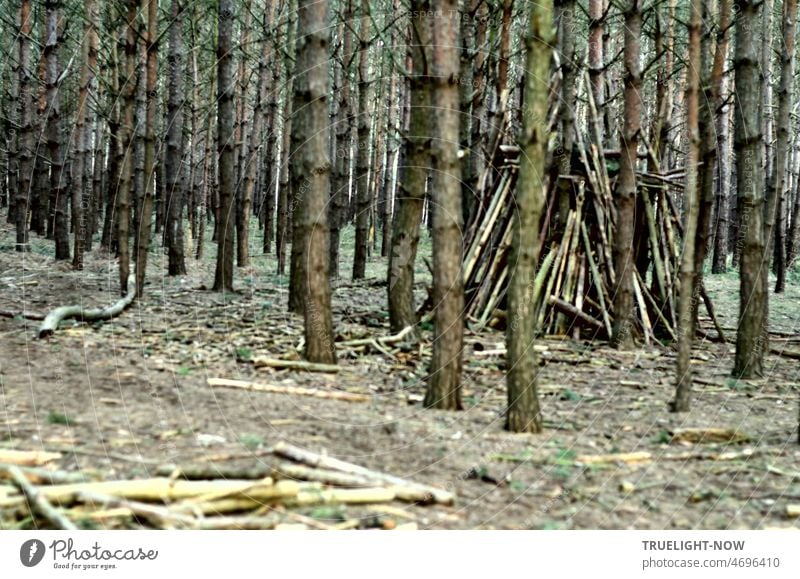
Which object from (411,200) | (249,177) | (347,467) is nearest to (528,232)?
(347,467)

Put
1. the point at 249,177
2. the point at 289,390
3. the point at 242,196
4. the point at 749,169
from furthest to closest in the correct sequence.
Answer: the point at 242,196
the point at 249,177
the point at 749,169
the point at 289,390

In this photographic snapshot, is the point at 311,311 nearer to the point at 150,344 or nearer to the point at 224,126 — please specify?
the point at 150,344


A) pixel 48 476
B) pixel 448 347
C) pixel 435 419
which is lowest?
pixel 435 419

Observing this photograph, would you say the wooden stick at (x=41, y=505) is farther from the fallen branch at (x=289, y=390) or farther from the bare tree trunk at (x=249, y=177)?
the bare tree trunk at (x=249, y=177)

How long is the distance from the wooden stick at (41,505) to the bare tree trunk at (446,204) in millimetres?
3148

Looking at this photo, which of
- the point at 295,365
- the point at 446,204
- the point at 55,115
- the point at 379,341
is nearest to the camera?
the point at 446,204

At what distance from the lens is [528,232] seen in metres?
5.43

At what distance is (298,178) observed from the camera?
9516 mm

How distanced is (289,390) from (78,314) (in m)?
4.27

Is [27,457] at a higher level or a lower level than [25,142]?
lower

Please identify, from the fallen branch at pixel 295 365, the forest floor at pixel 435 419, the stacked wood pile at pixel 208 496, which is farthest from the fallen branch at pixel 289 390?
the stacked wood pile at pixel 208 496

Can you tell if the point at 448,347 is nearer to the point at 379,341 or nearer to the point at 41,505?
the point at 379,341

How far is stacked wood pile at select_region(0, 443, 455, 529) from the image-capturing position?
11.6ft

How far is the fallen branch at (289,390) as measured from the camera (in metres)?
6.61
